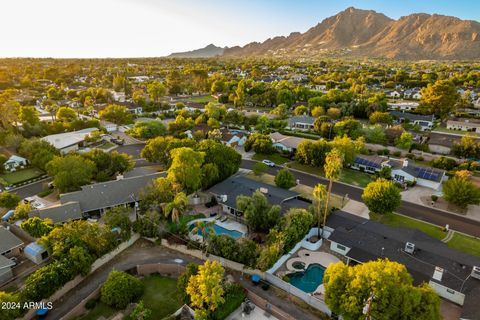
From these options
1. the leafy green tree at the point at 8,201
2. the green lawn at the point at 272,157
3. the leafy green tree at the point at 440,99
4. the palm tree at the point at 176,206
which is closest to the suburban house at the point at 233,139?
the green lawn at the point at 272,157

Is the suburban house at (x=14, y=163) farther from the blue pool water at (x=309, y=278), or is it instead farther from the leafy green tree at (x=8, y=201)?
the blue pool water at (x=309, y=278)

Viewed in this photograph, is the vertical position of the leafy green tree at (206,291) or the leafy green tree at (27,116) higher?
the leafy green tree at (27,116)

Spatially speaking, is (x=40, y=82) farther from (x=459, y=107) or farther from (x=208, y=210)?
(x=459, y=107)

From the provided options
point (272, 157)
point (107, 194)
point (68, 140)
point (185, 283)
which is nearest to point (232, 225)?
point (185, 283)

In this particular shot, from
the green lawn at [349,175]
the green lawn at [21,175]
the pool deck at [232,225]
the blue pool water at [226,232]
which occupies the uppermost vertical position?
the green lawn at [349,175]

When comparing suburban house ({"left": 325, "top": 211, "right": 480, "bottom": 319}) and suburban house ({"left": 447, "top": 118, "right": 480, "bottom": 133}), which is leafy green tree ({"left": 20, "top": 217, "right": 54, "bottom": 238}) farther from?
suburban house ({"left": 447, "top": 118, "right": 480, "bottom": 133})

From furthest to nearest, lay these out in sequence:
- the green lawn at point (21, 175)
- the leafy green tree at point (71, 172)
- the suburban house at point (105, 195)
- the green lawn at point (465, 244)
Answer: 1. the green lawn at point (21, 175)
2. the leafy green tree at point (71, 172)
3. the suburban house at point (105, 195)
4. the green lawn at point (465, 244)

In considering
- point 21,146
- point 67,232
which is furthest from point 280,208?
point 21,146

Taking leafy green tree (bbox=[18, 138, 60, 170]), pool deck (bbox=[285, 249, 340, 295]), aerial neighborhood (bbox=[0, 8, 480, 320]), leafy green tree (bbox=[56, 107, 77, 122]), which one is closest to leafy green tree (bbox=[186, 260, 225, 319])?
aerial neighborhood (bbox=[0, 8, 480, 320])
